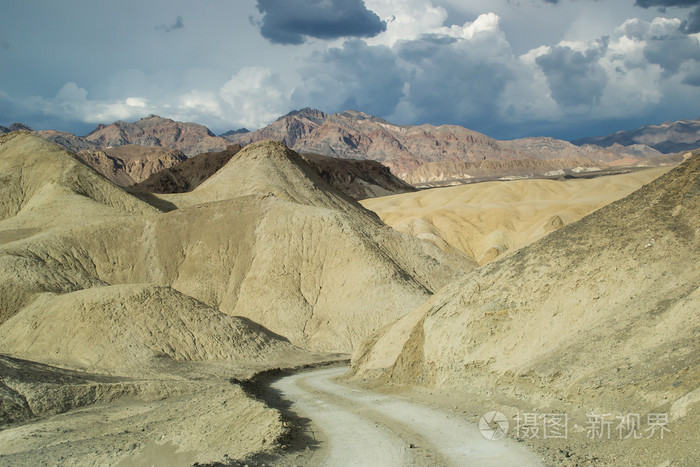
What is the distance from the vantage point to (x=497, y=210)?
85.8 metres

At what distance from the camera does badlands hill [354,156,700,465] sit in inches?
405

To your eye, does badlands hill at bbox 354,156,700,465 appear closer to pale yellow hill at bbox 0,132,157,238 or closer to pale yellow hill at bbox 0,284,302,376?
pale yellow hill at bbox 0,284,302,376

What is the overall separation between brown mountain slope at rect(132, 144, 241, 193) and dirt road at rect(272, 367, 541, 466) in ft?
435

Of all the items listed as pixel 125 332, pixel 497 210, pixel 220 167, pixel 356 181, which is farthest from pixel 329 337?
pixel 356 181

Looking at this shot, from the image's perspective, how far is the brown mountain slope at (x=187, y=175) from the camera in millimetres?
142375

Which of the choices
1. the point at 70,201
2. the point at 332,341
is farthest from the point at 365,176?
the point at 332,341

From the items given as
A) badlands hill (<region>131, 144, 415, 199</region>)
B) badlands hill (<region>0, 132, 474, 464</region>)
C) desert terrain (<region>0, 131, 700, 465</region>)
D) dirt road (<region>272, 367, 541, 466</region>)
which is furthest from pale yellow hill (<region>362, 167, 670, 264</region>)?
dirt road (<region>272, 367, 541, 466</region>)

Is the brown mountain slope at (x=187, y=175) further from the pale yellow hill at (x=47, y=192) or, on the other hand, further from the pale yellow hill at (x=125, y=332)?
the pale yellow hill at (x=125, y=332)

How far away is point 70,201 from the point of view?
169 ft

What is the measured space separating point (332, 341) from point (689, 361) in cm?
2830

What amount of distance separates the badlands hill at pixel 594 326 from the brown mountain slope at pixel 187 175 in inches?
5220

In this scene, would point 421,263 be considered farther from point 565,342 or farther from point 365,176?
point 365,176

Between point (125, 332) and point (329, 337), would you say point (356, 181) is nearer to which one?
point (329, 337)

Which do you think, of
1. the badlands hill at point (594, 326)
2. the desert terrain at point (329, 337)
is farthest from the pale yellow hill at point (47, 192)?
the badlands hill at point (594, 326)
